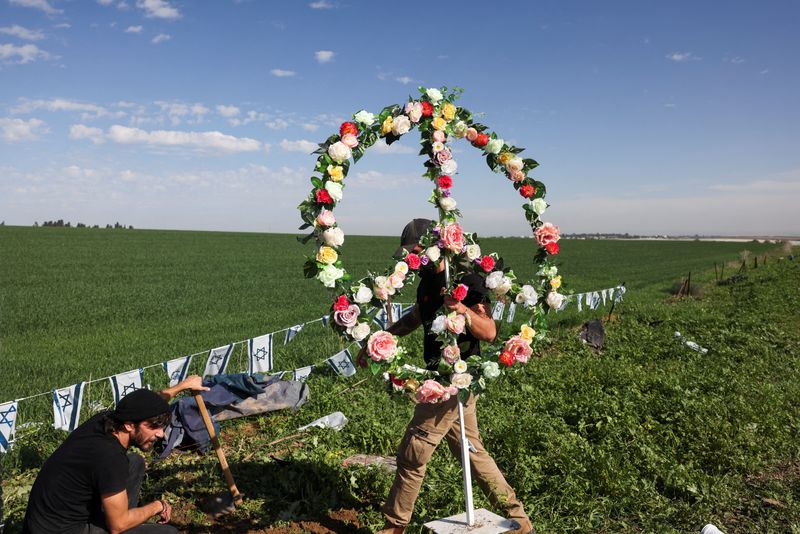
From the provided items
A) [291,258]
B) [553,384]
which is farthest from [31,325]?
[291,258]

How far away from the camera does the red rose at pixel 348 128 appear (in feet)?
14.7

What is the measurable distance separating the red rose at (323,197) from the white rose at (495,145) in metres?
1.57

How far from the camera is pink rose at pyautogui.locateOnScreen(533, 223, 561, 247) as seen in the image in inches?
188

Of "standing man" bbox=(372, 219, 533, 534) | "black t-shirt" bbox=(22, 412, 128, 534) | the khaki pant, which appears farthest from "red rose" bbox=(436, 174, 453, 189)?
"black t-shirt" bbox=(22, 412, 128, 534)

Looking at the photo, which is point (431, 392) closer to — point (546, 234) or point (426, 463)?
point (426, 463)

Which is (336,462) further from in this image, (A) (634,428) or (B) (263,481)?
(A) (634,428)

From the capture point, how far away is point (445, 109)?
4.69 m

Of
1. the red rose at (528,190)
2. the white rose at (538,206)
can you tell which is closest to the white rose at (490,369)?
the white rose at (538,206)

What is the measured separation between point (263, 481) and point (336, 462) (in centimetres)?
75

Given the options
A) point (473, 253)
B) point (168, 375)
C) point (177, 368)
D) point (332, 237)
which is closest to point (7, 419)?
point (177, 368)

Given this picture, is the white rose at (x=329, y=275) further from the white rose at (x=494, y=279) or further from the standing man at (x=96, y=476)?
the standing man at (x=96, y=476)

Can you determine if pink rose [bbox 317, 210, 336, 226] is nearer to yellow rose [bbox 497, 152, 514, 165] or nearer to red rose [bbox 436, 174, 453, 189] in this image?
red rose [bbox 436, 174, 453, 189]

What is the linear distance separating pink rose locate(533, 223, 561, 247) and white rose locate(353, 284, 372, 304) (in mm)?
1545

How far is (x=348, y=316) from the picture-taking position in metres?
4.12
